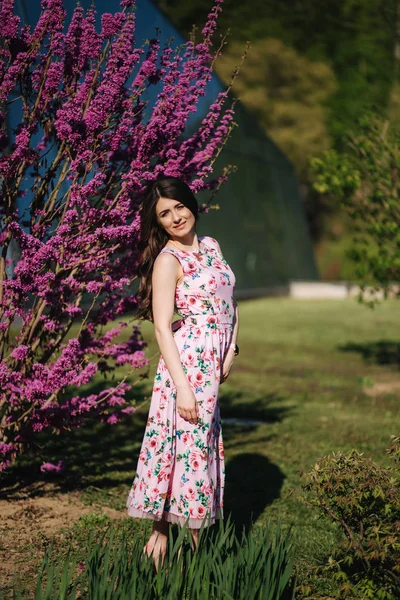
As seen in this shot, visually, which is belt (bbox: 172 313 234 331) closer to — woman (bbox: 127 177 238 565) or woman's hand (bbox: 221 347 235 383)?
woman (bbox: 127 177 238 565)

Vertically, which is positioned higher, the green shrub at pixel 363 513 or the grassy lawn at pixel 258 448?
the green shrub at pixel 363 513

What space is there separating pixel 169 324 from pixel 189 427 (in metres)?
0.51

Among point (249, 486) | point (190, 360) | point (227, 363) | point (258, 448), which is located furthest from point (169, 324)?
point (258, 448)

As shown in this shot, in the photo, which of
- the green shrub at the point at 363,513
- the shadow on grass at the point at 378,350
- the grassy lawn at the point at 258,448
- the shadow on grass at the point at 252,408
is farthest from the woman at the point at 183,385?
the shadow on grass at the point at 378,350

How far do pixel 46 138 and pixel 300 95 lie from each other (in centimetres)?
4267

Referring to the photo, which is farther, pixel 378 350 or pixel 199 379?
pixel 378 350

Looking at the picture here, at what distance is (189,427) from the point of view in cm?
376

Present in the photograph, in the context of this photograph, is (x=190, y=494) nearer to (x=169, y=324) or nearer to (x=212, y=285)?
(x=169, y=324)

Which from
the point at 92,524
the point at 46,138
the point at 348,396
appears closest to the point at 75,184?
the point at 46,138

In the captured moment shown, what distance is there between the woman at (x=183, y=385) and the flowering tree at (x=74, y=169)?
0.73m

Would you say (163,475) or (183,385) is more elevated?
(183,385)

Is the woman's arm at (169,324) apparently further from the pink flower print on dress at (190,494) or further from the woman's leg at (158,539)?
the woman's leg at (158,539)

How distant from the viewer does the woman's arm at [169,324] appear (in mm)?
3633

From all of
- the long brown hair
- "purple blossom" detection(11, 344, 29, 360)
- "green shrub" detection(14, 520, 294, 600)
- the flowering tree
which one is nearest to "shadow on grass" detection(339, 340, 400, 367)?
the flowering tree
